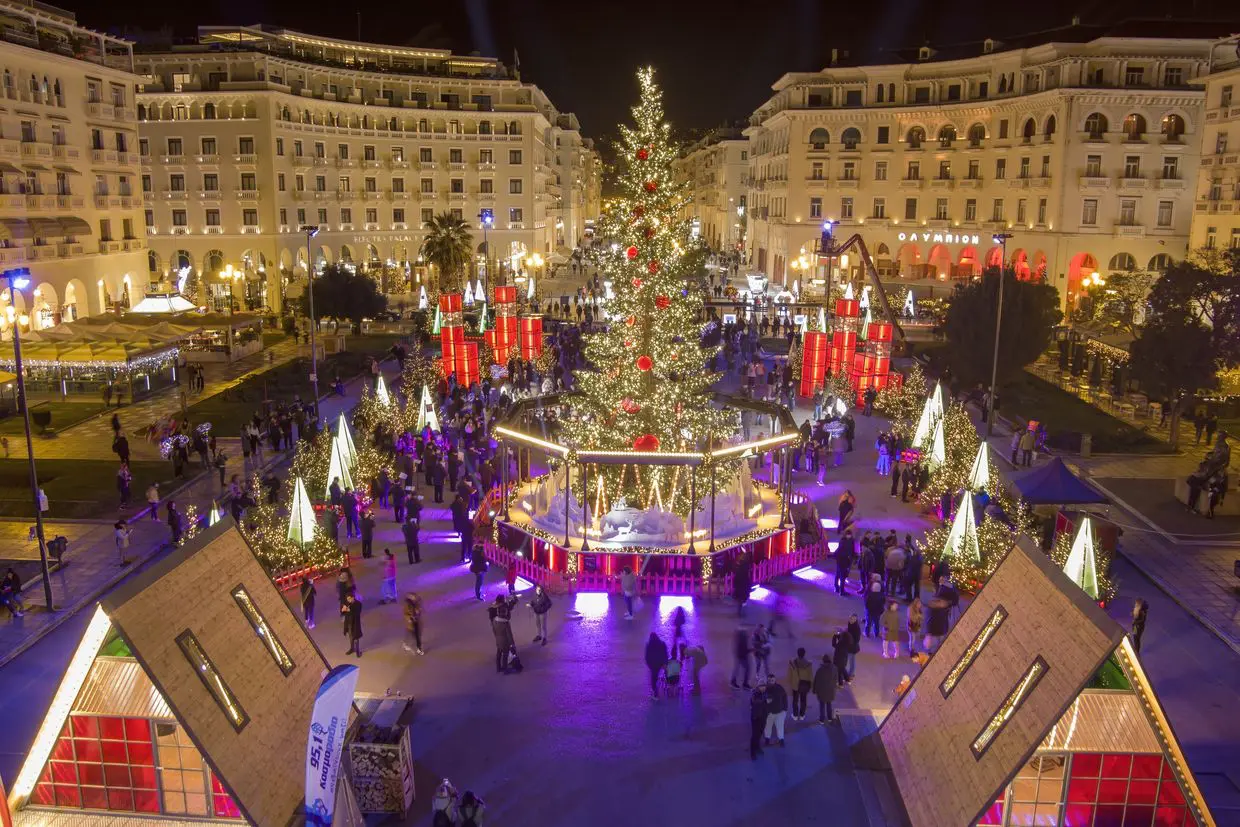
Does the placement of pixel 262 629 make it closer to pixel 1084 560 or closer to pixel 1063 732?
pixel 1063 732

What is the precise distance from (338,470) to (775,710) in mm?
13564

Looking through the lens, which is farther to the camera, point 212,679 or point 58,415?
point 58,415

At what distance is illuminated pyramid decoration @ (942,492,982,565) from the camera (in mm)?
20188

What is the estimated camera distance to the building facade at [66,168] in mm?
43219

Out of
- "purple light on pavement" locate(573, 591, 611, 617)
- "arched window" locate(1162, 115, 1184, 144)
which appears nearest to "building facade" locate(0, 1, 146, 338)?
"purple light on pavement" locate(573, 591, 611, 617)

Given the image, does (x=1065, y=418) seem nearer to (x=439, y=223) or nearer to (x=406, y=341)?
(x=406, y=341)

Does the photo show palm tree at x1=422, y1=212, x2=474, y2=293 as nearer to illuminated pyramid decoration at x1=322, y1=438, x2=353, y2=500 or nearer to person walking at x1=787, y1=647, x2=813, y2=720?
illuminated pyramid decoration at x1=322, y1=438, x2=353, y2=500

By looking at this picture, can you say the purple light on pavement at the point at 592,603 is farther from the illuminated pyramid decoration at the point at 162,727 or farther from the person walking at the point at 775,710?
the illuminated pyramid decoration at the point at 162,727

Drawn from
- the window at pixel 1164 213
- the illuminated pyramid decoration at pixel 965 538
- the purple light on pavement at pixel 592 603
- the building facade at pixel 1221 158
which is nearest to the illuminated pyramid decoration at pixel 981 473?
the illuminated pyramid decoration at pixel 965 538

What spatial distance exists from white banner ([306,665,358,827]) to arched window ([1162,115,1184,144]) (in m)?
58.2

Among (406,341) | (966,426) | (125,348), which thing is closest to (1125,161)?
(966,426)

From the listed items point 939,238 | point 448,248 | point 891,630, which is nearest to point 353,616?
point 891,630

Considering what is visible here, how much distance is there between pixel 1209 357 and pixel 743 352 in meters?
18.6

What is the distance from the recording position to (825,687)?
15.2m
